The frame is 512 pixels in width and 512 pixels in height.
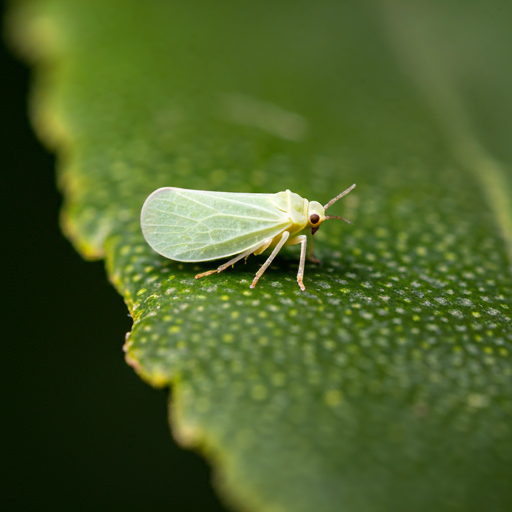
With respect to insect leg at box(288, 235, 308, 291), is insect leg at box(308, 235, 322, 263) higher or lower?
higher

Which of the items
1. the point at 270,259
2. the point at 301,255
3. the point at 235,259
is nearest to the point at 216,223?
the point at 235,259

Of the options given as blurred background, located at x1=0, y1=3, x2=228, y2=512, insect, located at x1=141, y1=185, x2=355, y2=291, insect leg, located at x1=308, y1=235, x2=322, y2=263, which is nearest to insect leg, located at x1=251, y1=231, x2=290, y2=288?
insect, located at x1=141, y1=185, x2=355, y2=291

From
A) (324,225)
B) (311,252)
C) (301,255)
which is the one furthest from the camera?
(324,225)

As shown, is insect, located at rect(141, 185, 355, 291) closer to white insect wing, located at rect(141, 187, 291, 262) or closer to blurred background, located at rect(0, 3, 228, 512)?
white insect wing, located at rect(141, 187, 291, 262)

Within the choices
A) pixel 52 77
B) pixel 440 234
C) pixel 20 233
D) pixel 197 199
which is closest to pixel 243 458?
pixel 197 199

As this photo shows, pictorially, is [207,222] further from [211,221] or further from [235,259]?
[235,259]

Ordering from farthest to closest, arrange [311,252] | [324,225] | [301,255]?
1. [324,225]
2. [311,252]
3. [301,255]

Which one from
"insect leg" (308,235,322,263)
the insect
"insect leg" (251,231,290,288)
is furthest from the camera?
"insect leg" (308,235,322,263)
